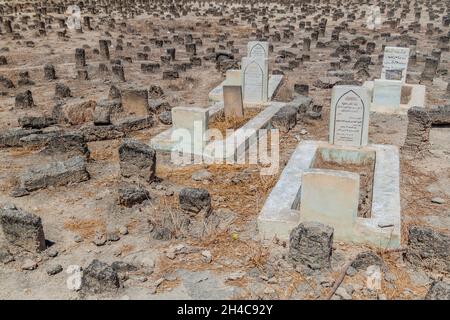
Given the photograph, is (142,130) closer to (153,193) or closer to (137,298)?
(153,193)

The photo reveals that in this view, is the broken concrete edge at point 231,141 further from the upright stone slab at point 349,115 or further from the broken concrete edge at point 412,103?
the broken concrete edge at point 412,103

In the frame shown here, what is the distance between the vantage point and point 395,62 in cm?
1162

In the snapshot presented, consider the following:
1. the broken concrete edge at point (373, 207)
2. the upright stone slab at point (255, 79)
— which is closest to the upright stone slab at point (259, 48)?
the upright stone slab at point (255, 79)

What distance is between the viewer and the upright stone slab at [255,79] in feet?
36.8

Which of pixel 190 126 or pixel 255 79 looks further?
pixel 255 79

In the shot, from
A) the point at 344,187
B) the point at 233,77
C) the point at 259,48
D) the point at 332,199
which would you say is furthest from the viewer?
the point at 233,77

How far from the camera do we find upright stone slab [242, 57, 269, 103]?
1123 centimetres

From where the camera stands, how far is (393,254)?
5.23 metres

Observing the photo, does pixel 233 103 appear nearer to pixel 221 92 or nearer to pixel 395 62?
pixel 221 92

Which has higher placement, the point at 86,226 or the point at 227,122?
the point at 227,122

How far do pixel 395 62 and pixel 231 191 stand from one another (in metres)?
6.95

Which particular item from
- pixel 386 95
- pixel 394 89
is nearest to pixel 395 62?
pixel 394 89

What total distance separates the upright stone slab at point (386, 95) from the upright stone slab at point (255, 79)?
2.79 meters
